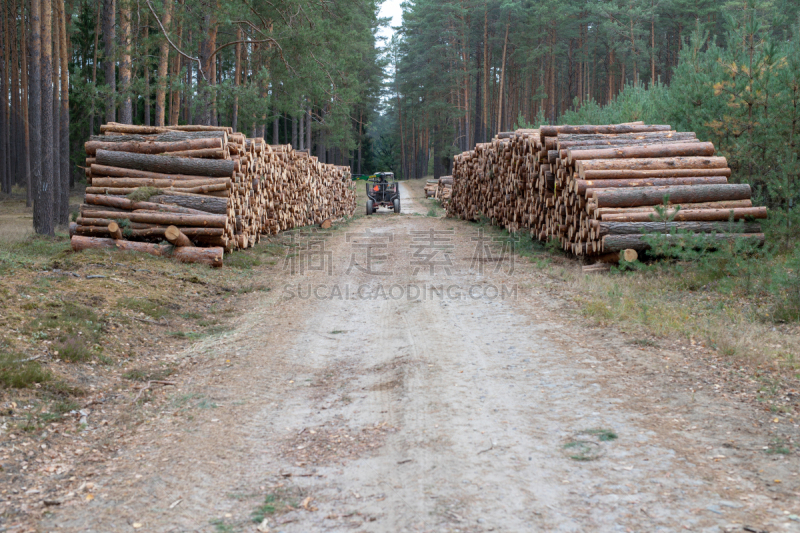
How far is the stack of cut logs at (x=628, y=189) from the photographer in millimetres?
10625

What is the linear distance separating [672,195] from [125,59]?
47.0ft

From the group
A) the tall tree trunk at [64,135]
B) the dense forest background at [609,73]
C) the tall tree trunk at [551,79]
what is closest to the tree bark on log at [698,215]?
the dense forest background at [609,73]

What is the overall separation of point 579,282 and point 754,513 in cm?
672

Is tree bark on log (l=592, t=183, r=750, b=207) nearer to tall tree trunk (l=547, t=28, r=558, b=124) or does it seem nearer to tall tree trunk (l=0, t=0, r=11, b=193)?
tall tree trunk (l=0, t=0, r=11, b=193)

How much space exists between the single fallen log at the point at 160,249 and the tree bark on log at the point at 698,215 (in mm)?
7112

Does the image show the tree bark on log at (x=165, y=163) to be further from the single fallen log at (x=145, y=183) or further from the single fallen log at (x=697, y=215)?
the single fallen log at (x=697, y=215)

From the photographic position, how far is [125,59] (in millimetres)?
16859

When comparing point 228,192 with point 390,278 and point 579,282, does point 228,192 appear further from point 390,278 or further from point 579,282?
point 579,282

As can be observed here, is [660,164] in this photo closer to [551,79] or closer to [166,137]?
[166,137]

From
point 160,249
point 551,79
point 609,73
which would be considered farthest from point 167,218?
point 609,73

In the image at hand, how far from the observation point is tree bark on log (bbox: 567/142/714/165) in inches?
461

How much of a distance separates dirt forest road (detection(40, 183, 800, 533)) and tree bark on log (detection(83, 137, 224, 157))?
21.4 ft

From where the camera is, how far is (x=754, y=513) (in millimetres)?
3178

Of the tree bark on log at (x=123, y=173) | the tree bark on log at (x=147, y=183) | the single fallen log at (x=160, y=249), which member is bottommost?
the single fallen log at (x=160, y=249)
